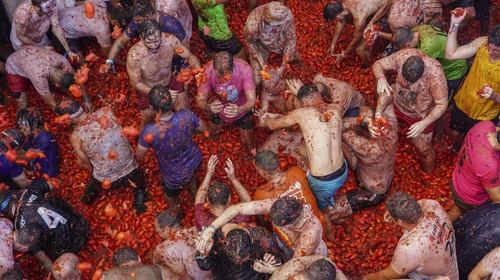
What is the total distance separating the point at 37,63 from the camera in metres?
7.21

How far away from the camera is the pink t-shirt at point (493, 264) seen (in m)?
4.50

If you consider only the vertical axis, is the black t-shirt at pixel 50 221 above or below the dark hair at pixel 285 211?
below

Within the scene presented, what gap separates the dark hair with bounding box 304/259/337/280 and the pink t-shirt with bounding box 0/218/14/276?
3.26m

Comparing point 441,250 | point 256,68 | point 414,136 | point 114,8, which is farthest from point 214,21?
point 441,250

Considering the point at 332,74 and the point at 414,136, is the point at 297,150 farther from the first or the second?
the point at 332,74

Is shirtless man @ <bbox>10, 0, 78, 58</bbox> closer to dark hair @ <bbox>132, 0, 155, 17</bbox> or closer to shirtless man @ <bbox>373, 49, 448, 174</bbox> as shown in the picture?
dark hair @ <bbox>132, 0, 155, 17</bbox>

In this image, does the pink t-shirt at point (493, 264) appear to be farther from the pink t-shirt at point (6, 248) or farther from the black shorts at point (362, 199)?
the pink t-shirt at point (6, 248)

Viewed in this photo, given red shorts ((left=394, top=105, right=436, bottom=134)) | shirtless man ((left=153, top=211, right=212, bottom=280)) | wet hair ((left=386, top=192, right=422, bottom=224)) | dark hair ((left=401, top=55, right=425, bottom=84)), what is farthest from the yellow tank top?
shirtless man ((left=153, top=211, right=212, bottom=280))

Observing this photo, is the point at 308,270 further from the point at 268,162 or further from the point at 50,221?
the point at 50,221

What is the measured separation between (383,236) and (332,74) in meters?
3.01

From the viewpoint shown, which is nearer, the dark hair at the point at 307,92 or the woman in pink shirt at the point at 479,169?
the woman in pink shirt at the point at 479,169

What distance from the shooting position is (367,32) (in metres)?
7.61

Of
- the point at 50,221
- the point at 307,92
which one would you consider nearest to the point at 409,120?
the point at 307,92

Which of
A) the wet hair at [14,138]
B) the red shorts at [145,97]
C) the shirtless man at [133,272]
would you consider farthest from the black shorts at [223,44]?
the shirtless man at [133,272]
